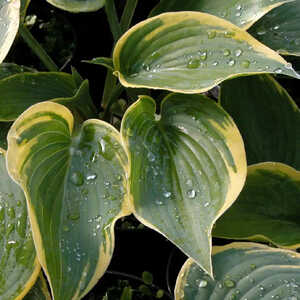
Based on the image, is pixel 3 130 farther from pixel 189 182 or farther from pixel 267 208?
pixel 267 208

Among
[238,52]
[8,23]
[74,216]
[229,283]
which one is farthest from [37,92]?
[229,283]

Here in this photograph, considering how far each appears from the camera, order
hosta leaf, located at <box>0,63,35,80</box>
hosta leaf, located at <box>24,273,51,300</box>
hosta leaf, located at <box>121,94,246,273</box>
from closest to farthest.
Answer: hosta leaf, located at <box>121,94,246,273</box> → hosta leaf, located at <box>24,273,51,300</box> → hosta leaf, located at <box>0,63,35,80</box>

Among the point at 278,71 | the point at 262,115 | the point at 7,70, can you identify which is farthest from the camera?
the point at 7,70

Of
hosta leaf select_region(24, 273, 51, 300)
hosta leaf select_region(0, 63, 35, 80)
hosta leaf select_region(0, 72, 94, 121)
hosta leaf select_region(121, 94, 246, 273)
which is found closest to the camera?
hosta leaf select_region(121, 94, 246, 273)

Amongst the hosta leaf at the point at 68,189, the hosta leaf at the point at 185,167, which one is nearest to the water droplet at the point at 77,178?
the hosta leaf at the point at 68,189

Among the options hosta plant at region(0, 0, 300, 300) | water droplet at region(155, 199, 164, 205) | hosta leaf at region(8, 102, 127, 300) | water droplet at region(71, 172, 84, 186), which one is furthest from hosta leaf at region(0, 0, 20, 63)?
water droplet at region(155, 199, 164, 205)

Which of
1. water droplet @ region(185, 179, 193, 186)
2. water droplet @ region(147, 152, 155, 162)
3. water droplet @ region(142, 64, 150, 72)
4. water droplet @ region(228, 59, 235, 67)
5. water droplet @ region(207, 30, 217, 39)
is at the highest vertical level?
water droplet @ region(207, 30, 217, 39)

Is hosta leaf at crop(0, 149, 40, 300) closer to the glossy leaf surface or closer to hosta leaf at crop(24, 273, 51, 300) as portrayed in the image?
hosta leaf at crop(24, 273, 51, 300)
